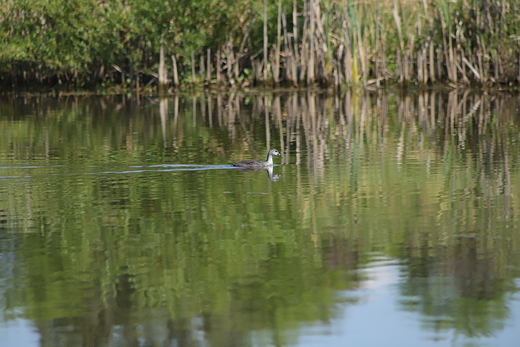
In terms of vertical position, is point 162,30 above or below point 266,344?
above

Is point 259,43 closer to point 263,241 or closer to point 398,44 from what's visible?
point 398,44

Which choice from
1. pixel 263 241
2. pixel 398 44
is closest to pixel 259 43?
pixel 398 44

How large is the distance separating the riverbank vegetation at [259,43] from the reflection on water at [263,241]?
1209 cm

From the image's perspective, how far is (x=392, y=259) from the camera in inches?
303

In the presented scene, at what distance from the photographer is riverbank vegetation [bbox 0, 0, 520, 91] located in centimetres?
2831

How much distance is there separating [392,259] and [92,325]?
8.92ft

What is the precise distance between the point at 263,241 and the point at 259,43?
23768 millimetres

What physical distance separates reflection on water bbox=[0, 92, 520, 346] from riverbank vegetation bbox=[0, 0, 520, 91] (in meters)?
12.1

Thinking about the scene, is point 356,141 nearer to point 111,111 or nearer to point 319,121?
point 319,121

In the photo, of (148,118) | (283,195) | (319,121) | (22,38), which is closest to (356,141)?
(319,121)

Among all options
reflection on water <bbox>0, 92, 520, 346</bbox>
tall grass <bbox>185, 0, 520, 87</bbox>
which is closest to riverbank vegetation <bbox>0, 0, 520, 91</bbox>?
tall grass <bbox>185, 0, 520, 87</bbox>

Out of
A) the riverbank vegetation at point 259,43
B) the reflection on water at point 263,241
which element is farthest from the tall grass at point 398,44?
the reflection on water at point 263,241

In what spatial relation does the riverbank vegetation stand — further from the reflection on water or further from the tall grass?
the reflection on water

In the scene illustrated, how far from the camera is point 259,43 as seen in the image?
31.7 meters
